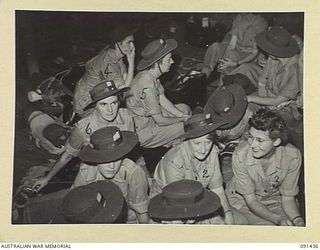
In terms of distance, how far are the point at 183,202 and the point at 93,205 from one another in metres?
0.14

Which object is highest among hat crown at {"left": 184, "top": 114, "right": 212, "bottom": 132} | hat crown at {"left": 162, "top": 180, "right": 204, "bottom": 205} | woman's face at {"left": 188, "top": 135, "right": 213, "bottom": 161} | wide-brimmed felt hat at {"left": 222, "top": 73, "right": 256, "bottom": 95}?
wide-brimmed felt hat at {"left": 222, "top": 73, "right": 256, "bottom": 95}

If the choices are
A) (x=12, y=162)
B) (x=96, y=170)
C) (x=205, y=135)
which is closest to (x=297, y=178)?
(x=205, y=135)

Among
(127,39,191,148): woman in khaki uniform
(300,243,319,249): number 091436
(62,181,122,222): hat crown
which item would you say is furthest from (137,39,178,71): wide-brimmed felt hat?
(300,243,319,249): number 091436

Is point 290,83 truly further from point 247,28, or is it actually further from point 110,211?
point 110,211

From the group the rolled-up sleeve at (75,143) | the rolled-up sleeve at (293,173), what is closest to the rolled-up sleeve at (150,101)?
the rolled-up sleeve at (75,143)

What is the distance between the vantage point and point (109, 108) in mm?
831

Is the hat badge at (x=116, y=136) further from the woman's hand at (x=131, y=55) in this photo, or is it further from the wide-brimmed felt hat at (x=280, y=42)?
the wide-brimmed felt hat at (x=280, y=42)

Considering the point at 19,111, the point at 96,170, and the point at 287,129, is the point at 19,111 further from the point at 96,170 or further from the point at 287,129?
the point at 287,129

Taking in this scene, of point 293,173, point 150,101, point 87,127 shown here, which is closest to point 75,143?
point 87,127

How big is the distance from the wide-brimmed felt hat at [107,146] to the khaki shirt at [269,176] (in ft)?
0.55

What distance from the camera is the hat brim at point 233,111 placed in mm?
827

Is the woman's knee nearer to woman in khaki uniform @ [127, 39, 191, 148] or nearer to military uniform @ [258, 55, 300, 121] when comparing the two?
woman in khaki uniform @ [127, 39, 191, 148]

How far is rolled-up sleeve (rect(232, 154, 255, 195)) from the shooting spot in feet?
2.68

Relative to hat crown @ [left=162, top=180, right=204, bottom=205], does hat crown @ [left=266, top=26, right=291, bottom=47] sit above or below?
above
